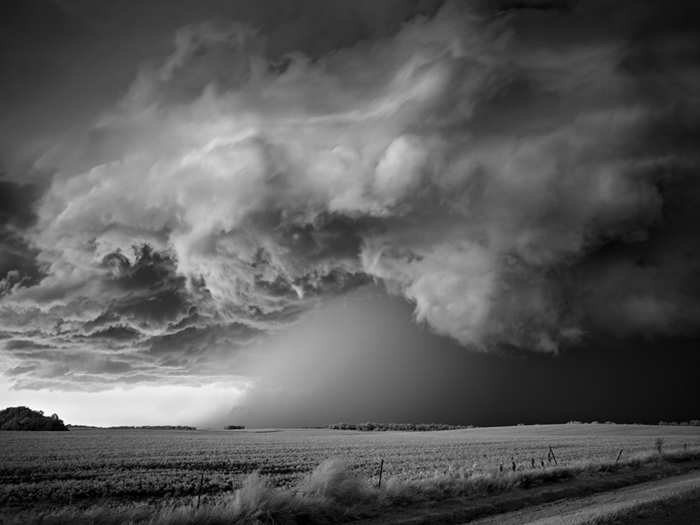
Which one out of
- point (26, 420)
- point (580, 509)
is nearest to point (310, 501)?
point (580, 509)

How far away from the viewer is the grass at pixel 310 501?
42.6ft

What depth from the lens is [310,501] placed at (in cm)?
1530

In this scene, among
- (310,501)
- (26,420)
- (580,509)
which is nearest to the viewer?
(310,501)

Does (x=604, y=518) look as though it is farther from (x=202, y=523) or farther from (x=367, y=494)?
(x=202, y=523)

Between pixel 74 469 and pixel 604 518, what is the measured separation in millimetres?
34934

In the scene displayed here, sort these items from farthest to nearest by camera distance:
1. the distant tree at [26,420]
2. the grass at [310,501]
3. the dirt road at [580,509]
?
the distant tree at [26,420] → the dirt road at [580,509] → the grass at [310,501]

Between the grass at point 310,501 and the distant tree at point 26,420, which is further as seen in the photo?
the distant tree at point 26,420

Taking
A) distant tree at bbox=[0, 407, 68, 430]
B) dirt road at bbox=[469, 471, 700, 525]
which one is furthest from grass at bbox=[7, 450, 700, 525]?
distant tree at bbox=[0, 407, 68, 430]

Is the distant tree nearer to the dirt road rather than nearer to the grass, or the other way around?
the grass

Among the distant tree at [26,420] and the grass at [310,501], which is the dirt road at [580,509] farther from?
the distant tree at [26,420]

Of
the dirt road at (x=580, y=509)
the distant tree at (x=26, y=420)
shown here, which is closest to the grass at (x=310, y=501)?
the dirt road at (x=580, y=509)

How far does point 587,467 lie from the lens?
2788cm

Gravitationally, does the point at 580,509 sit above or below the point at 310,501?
below

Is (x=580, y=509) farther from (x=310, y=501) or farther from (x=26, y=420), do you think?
(x=26, y=420)
